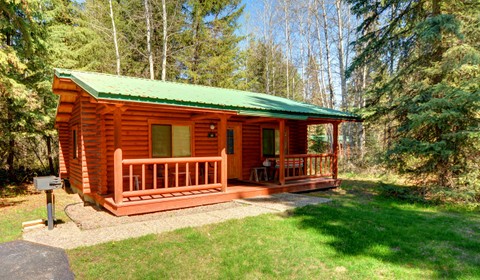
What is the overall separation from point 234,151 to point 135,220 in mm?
4927

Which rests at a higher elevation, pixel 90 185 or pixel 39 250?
pixel 90 185

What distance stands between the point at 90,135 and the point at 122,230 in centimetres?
328

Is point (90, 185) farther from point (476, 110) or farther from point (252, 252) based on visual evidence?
point (476, 110)

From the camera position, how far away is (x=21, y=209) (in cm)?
751

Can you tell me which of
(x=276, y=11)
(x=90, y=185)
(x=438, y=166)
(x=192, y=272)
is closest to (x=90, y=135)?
(x=90, y=185)

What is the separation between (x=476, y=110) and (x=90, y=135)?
33.3ft

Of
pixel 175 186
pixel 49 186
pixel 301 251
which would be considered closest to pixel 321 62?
pixel 175 186

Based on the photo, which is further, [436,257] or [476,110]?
[476,110]

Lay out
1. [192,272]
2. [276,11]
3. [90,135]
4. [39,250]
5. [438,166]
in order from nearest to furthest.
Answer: [192,272] → [39,250] → [90,135] → [438,166] → [276,11]

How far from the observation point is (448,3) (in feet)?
28.4

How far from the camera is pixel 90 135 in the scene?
290 inches

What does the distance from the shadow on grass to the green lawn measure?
2 centimetres

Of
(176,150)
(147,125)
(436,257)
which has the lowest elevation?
(436,257)

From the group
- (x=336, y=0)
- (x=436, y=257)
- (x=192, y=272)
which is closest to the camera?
(x=192, y=272)
